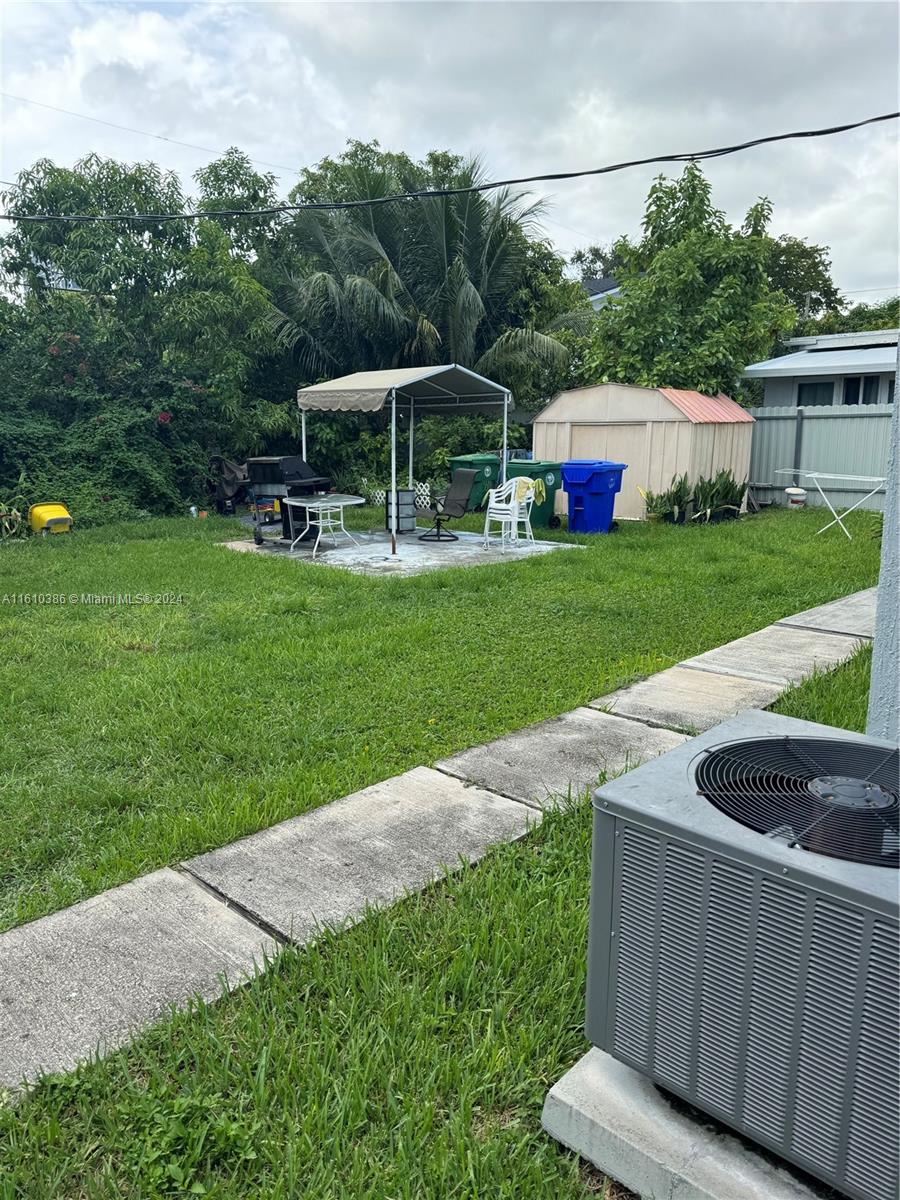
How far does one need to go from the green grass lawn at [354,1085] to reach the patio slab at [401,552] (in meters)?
6.50

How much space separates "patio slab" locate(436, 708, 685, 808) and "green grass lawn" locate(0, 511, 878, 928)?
0.16 metres

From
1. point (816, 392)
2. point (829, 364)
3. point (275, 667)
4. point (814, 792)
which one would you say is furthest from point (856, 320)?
point (814, 792)

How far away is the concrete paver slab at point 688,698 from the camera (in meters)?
4.21

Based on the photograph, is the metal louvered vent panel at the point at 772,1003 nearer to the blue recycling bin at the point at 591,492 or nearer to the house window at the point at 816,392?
the blue recycling bin at the point at 591,492

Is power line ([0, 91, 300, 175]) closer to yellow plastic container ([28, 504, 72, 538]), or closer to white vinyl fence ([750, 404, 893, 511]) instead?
yellow plastic container ([28, 504, 72, 538])

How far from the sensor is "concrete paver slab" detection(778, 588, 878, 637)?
19.5 feet

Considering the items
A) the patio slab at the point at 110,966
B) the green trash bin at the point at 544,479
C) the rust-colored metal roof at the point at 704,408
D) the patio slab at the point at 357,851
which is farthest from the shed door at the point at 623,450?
the patio slab at the point at 110,966

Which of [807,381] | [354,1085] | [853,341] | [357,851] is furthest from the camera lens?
[853,341]

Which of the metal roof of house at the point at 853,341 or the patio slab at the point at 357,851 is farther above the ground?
the metal roof of house at the point at 853,341

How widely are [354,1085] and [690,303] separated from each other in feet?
50.4

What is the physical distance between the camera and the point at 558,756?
148 inches

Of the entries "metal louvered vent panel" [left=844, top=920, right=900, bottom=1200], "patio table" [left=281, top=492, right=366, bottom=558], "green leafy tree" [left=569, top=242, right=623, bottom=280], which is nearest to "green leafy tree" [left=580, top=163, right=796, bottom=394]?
"patio table" [left=281, top=492, right=366, bottom=558]

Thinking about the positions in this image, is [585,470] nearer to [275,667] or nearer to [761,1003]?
[275,667]

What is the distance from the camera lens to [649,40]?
14.9ft
